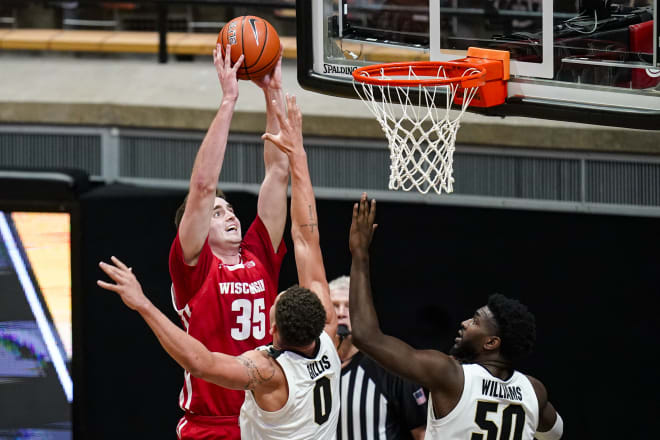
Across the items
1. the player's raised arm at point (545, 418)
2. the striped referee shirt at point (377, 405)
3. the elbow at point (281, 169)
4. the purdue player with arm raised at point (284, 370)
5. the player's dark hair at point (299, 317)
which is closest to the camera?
the purdue player with arm raised at point (284, 370)

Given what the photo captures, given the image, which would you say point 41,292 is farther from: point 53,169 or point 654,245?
point 654,245

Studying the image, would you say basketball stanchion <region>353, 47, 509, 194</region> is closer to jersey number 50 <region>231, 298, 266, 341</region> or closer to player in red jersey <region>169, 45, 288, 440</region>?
player in red jersey <region>169, 45, 288, 440</region>

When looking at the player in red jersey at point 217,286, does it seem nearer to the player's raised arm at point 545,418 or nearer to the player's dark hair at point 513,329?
the player's dark hair at point 513,329

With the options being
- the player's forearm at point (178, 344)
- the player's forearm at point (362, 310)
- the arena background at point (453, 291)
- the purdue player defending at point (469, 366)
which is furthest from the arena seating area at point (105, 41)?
the player's forearm at point (178, 344)

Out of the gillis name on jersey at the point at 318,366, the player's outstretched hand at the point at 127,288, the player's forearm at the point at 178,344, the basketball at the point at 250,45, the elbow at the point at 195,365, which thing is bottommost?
the gillis name on jersey at the point at 318,366

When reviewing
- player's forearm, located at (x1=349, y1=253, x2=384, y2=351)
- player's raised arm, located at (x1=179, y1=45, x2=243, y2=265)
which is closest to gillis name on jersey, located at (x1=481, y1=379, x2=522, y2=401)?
player's forearm, located at (x1=349, y1=253, x2=384, y2=351)

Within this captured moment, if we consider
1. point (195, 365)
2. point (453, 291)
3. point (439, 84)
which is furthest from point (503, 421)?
point (453, 291)

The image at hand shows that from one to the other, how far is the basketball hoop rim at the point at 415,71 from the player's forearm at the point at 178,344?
1606mm

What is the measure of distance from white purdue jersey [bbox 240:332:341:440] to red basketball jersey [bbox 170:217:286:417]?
0.45m

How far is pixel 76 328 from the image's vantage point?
23.6 ft

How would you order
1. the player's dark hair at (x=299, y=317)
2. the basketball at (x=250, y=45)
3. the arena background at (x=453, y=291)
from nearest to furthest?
the player's dark hair at (x=299, y=317), the basketball at (x=250, y=45), the arena background at (x=453, y=291)

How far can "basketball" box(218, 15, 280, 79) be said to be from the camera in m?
4.74

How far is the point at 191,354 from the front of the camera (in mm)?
3779

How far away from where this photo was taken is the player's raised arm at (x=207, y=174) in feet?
14.1
